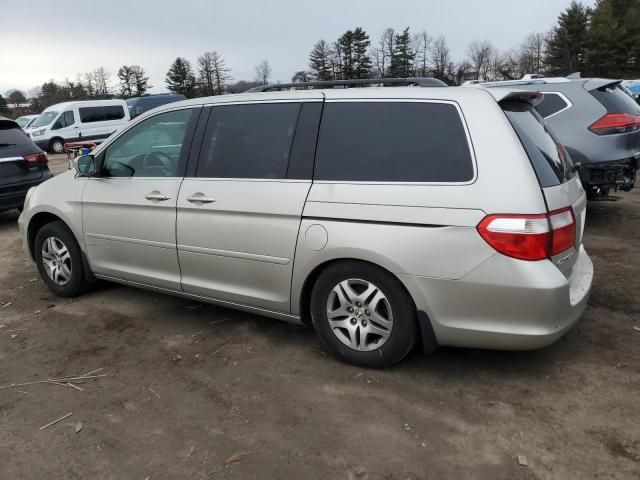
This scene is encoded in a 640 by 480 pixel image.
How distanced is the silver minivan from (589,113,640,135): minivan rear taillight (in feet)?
10.4

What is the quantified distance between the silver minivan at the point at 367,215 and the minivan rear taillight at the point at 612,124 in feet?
10.4

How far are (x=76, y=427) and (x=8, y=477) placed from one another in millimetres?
425

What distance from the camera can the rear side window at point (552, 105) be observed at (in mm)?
6531

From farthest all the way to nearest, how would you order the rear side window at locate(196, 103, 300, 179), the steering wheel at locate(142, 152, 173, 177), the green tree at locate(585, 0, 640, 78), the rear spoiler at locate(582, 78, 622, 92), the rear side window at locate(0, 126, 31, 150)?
the green tree at locate(585, 0, 640, 78)
the rear side window at locate(0, 126, 31, 150)
the rear spoiler at locate(582, 78, 622, 92)
the steering wheel at locate(142, 152, 173, 177)
the rear side window at locate(196, 103, 300, 179)

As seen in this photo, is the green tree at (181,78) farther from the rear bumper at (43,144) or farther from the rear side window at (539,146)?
the rear side window at (539,146)

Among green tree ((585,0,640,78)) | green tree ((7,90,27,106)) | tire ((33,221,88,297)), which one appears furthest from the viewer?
green tree ((7,90,27,106))

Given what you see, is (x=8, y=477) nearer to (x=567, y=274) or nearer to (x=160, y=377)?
(x=160, y=377)

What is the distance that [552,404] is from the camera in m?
2.99

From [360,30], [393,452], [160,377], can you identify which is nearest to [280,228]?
[160,377]

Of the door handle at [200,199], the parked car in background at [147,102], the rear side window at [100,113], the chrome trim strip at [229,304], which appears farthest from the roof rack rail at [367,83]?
the parked car in background at [147,102]

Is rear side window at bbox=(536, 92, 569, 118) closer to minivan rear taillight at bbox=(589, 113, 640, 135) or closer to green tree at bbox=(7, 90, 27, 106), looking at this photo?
minivan rear taillight at bbox=(589, 113, 640, 135)

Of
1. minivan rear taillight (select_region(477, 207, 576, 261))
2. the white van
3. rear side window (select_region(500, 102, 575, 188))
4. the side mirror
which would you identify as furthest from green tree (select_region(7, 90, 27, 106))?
minivan rear taillight (select_region(477, 207, 576, 261))

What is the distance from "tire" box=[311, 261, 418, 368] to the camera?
125 inches

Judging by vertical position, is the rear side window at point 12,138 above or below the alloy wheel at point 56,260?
above
